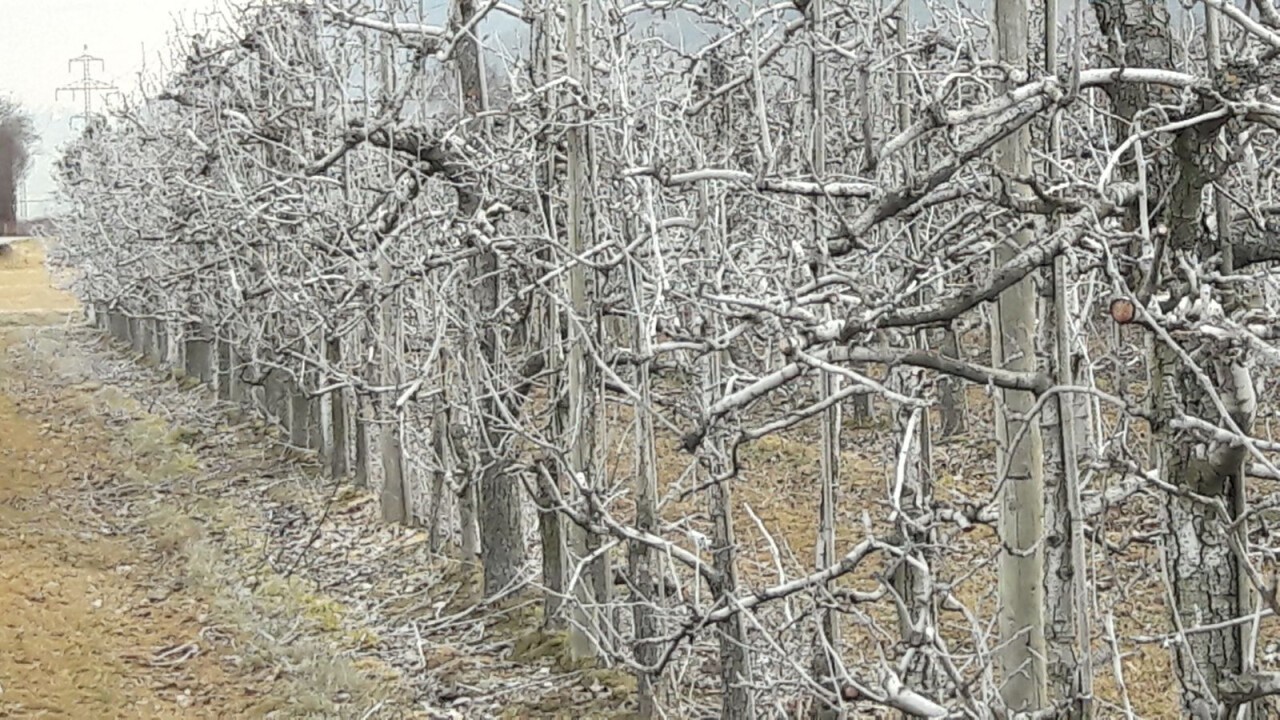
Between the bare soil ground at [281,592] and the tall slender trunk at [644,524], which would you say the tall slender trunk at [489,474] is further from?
the tall slender trunk at [644,524]

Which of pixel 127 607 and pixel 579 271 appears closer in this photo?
pixel 579 271

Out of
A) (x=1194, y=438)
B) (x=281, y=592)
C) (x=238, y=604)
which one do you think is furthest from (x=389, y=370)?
(x=1194, y=438)

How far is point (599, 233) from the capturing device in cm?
714

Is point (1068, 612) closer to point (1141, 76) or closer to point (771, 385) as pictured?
point (771, 385)

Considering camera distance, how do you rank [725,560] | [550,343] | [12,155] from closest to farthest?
[725,560], [550,343], [12,155]

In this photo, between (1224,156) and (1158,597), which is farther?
(1158,597)

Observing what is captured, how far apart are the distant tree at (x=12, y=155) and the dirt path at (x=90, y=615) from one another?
181 feet

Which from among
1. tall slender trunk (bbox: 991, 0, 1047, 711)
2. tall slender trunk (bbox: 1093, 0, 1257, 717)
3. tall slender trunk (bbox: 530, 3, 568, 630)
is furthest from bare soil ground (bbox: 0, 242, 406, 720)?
tall slender trunk (bbox: 1093, 0, 1257, 717)

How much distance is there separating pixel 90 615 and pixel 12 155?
71.4 m

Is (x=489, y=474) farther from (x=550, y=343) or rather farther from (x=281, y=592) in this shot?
(x=281, y=592)

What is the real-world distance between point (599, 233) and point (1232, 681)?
4718 millimetres

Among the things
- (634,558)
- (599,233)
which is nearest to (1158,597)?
(634,558)

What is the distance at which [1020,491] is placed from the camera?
3.79m

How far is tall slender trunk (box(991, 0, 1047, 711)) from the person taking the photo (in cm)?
375
